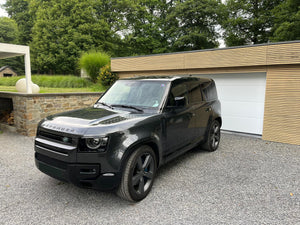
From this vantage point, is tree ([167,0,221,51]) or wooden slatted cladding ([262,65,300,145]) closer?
wooden slatted cladding ([262,65,300,145])

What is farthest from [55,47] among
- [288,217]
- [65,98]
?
[288,217]

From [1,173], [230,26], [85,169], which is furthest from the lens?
[230,26]

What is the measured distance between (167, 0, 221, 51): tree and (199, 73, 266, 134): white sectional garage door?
54.7 feet

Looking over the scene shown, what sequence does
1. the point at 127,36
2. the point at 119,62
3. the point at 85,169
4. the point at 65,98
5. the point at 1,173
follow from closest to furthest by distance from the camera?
the point at 85,169
the point at 1,173
the point at 65,98
the point at 119,62
the point at 127,36

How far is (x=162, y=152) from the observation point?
3.55 m

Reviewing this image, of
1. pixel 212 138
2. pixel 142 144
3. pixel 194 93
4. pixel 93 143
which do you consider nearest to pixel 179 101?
pixel 194 93

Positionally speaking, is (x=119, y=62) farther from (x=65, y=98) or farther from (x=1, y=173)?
(x=1, y=173)

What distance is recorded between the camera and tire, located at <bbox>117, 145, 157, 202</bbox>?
9.58 feet

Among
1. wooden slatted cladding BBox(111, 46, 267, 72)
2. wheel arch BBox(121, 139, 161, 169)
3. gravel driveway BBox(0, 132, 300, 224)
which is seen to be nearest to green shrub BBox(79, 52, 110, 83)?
wooden slatted cladding BBox(111, 46, 267, 72)

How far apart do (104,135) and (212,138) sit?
12.0 ft

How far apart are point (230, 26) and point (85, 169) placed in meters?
24.5

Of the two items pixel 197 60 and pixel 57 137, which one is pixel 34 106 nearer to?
pixel 57 137

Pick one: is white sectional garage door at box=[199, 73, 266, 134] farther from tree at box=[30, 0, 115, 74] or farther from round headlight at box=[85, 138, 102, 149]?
tree at box=[30, 0, 115, 74]

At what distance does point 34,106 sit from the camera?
23.1 ft
